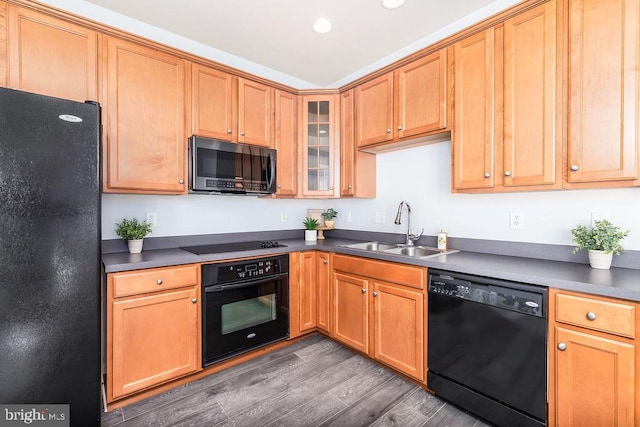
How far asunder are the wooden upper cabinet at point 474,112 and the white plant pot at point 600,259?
2.10 ft

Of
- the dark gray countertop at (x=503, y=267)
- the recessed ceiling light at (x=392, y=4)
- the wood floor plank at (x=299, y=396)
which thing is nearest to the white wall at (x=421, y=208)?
the dark gray countertop at (x=503, y=267)

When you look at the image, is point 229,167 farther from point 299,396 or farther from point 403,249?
point 299,396

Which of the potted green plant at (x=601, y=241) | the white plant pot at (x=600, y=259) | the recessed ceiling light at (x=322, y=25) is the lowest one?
the white plant pot at (x=600, y=259)

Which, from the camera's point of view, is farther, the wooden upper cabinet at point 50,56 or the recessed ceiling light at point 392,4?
the recessed ceiling light at point 392,4

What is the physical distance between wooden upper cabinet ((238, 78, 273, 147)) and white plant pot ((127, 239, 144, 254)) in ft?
3.64

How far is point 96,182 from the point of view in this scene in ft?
4.82

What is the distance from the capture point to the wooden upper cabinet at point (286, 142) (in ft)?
9.21

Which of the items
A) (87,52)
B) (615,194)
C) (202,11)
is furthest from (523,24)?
(87,52)

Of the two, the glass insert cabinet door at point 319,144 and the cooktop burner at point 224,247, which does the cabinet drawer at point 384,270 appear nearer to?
the cooktop burner at point 224,247

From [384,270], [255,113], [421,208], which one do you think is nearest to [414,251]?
[421,208]

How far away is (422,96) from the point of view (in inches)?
88.9

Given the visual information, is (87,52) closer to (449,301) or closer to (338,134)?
(338,134)

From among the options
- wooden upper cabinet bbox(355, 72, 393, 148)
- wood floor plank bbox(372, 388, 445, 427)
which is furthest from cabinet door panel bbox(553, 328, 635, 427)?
wooden upper cabinet bbox(355, 72, 393, 148)

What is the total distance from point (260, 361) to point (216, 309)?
0.61 meters
